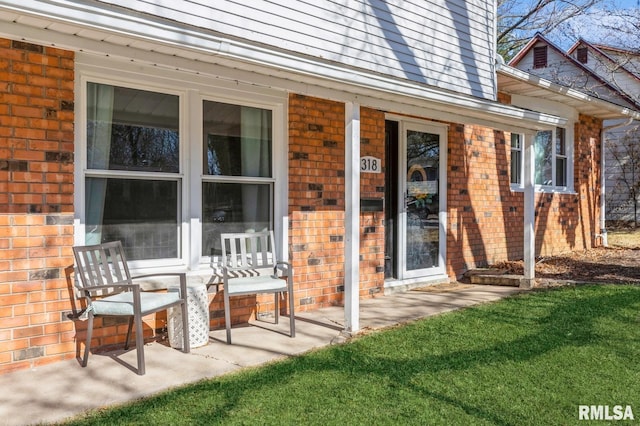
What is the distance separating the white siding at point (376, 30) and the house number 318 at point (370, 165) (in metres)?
1.06

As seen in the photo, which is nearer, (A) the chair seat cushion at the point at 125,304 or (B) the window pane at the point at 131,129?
(A) the chair seat cushion at the point at 125,304

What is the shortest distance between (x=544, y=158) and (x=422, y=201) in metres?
4.04

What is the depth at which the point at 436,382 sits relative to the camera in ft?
12.0

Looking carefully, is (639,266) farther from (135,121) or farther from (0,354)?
(0,354)

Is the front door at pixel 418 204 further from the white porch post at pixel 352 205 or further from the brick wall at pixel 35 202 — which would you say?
the brick wall at pixel 35 202

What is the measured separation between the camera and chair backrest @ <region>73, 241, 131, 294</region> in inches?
158

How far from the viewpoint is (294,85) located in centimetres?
448

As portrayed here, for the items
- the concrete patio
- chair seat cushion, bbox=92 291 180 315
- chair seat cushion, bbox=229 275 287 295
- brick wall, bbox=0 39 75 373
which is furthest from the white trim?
brick wall, bbox=0 39 75 373

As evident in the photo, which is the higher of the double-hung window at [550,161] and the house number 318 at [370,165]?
the double-hung window at [550,161]

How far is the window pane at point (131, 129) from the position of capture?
4.45 m

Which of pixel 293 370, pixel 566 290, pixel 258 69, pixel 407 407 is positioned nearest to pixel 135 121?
pixel 258 69

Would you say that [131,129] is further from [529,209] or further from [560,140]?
[560,140]

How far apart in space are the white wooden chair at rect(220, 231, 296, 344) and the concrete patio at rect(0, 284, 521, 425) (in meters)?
0.24

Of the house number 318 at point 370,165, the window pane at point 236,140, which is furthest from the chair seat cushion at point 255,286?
the house number 318 at point 370,165
